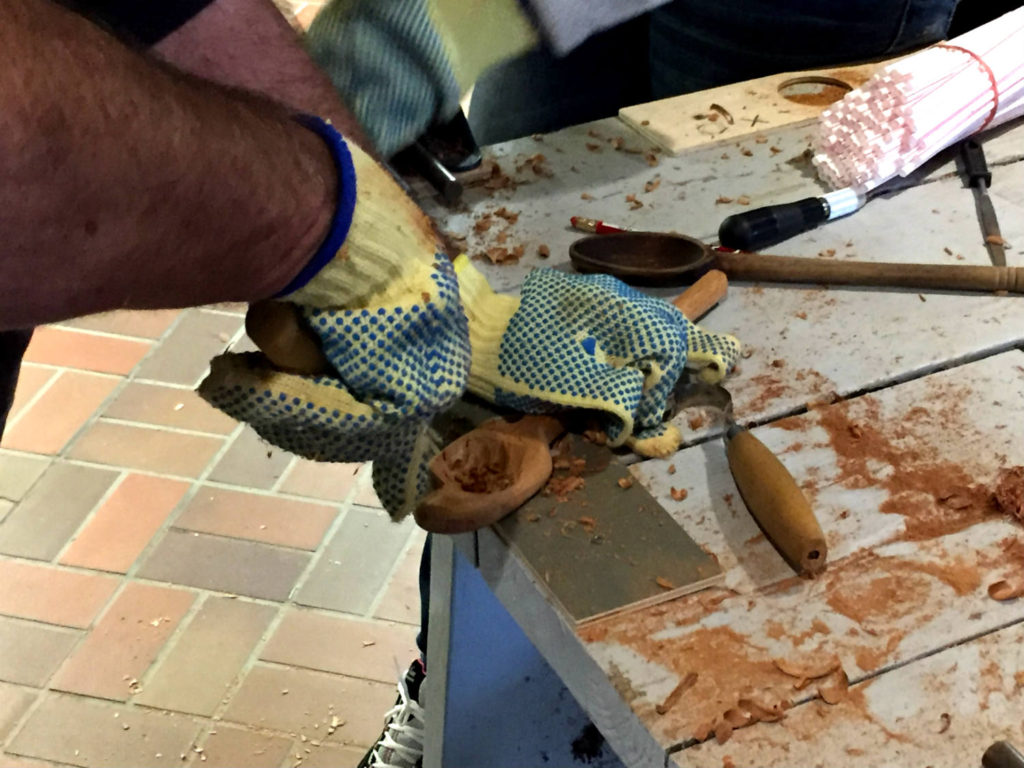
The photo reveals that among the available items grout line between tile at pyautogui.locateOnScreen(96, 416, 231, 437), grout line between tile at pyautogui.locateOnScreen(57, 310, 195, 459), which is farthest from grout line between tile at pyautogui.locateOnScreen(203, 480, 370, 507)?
grout line between tile at pyautogui.locateOnScreen(57, 310, 195, 459)

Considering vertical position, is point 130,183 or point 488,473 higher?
point 130,183

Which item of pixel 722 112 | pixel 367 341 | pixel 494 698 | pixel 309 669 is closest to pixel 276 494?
pixel 309 669

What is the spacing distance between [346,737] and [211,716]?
0.20 metres

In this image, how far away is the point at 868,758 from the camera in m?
0.48

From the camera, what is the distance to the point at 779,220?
2.90 feet

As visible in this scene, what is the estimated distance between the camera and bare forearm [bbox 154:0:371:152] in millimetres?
725

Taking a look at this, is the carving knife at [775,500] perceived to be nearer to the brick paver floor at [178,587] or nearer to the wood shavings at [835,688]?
the wood shavings at [835,688]

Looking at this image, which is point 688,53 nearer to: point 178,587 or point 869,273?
point 869,273

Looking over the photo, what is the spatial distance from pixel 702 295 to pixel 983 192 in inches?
14.7

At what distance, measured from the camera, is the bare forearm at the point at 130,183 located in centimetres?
39

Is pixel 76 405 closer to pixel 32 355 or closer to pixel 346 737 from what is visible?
pixel 32 355

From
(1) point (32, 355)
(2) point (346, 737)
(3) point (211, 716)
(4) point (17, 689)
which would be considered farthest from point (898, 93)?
(1) point (32, 355)

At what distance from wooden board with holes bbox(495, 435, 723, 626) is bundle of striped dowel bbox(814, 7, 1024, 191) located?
0.50m

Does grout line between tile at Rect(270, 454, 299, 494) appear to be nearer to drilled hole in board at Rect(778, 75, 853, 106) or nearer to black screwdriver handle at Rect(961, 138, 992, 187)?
drilled hole in board at Rect(778, 75, 853, 106)
